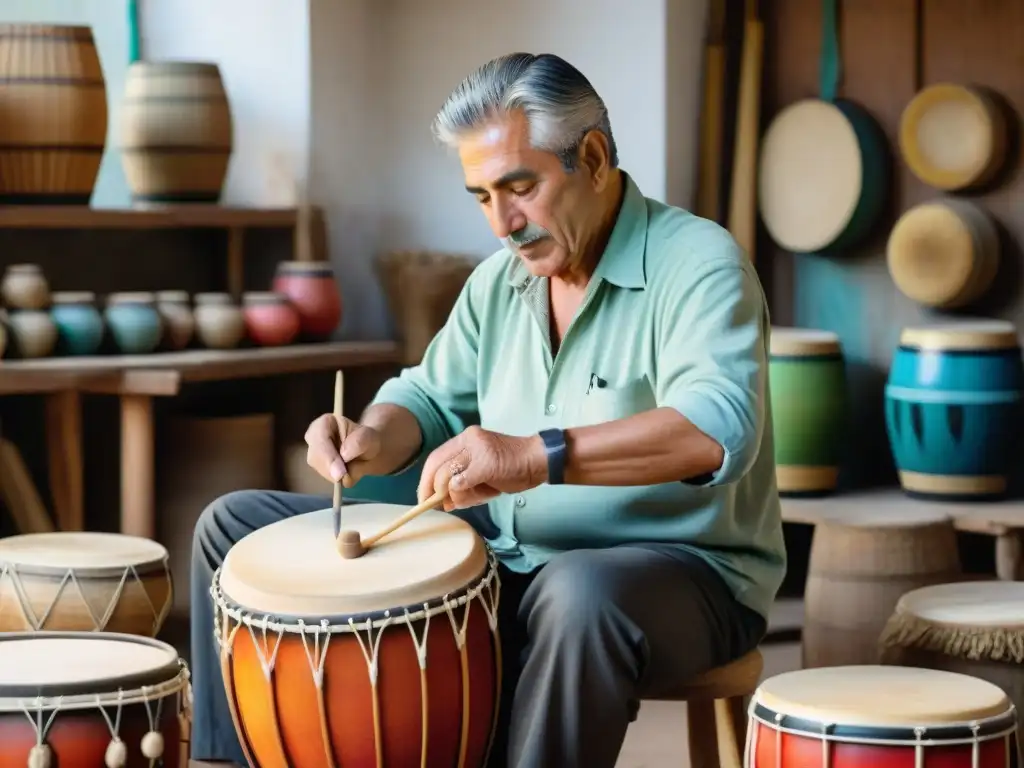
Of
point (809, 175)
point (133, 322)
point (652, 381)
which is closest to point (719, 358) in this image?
point (652, 381)

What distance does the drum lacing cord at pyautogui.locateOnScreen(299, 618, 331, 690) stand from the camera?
212 cm

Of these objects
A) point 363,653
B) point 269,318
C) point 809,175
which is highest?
point 809,175

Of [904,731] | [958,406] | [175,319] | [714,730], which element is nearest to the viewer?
[904,731]

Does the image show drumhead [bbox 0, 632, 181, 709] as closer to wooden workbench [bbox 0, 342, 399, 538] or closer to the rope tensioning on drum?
the rope tensioning on drum

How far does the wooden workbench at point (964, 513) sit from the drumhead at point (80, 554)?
4.75 ft

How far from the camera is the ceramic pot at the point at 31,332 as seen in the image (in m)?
3.91

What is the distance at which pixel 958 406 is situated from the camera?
3.78m

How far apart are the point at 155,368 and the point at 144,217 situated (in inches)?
20.7

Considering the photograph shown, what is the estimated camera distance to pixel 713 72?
4.37 meters

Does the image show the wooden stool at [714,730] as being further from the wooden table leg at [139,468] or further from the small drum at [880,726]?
the wooden table leg at [139,468]

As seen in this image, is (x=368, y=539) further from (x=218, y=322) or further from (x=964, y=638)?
(x=218, y=322)

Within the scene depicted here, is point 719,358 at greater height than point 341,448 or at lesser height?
greater

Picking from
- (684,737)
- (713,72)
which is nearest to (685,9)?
(713,72)

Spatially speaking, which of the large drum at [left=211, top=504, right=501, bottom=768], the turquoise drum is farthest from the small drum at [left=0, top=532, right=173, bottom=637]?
the turquoise drum
